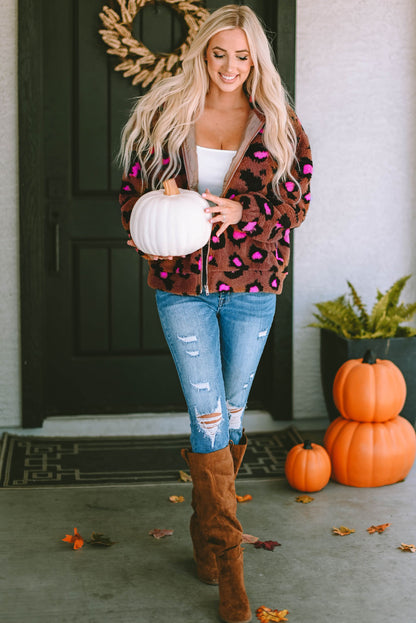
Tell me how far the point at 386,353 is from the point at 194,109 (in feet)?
6.36

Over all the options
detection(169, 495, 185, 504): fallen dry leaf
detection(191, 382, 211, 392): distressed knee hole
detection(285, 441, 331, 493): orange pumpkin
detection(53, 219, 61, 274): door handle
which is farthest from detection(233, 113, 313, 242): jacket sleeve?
detection(53, 219, 61, 274): door handle

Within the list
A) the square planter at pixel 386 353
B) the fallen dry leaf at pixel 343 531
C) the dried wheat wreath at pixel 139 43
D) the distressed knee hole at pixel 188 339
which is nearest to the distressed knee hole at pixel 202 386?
the distressed knee hole at pixel 188 339

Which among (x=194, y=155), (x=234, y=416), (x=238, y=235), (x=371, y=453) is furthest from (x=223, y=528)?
(x=371, y=453)

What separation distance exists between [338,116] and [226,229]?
209cm

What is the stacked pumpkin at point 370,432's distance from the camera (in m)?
3.49

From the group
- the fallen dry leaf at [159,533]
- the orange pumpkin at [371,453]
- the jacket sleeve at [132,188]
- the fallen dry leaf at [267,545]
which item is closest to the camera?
the jacket sleeve at [132,188]

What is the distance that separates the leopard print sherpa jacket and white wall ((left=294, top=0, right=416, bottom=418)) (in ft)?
6.13

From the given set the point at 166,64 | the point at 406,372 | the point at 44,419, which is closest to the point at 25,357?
the point at 44,419

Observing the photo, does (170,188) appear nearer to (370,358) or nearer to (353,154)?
(370,358)

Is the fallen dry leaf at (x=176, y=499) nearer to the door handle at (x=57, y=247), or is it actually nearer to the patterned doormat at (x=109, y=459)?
the patterned doormat at (x=109, y=459)

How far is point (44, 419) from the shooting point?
4.31 meters

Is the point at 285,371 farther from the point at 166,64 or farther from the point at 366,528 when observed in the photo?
the point at 166,64

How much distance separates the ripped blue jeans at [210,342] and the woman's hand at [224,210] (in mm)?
241

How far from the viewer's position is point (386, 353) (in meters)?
3.91
